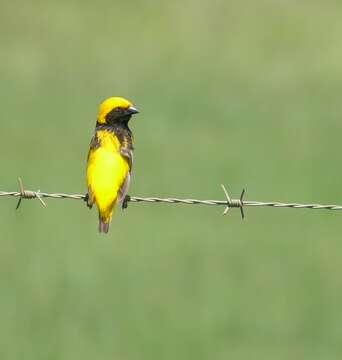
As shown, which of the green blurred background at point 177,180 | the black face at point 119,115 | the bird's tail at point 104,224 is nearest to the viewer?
the bird's tail at point 104,224

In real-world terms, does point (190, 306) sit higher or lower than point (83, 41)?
lower

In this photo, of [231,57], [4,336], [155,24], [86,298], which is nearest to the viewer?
[4,336]

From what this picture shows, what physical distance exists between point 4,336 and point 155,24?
534 inches

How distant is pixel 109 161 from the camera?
1052 centimetres

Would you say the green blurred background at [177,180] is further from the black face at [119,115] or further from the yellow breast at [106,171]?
the yellow breast at [106,171]

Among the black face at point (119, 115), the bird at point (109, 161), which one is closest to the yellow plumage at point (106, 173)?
the bird at point (109, 161)

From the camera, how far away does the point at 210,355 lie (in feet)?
48.0

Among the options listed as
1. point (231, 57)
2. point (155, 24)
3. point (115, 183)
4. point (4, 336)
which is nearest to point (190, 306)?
point (4, 336)

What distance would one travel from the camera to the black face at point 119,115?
36.5 ft

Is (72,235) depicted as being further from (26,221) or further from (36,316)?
(36,316)

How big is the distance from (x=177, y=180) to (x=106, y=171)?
328 inches

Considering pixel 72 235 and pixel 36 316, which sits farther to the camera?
pixel 72 235

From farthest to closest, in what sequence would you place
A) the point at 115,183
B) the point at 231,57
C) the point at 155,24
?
the point at 155,24, the point at 231,57, the point at 115,183

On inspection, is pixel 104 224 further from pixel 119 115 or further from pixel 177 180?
pixel 177 180
